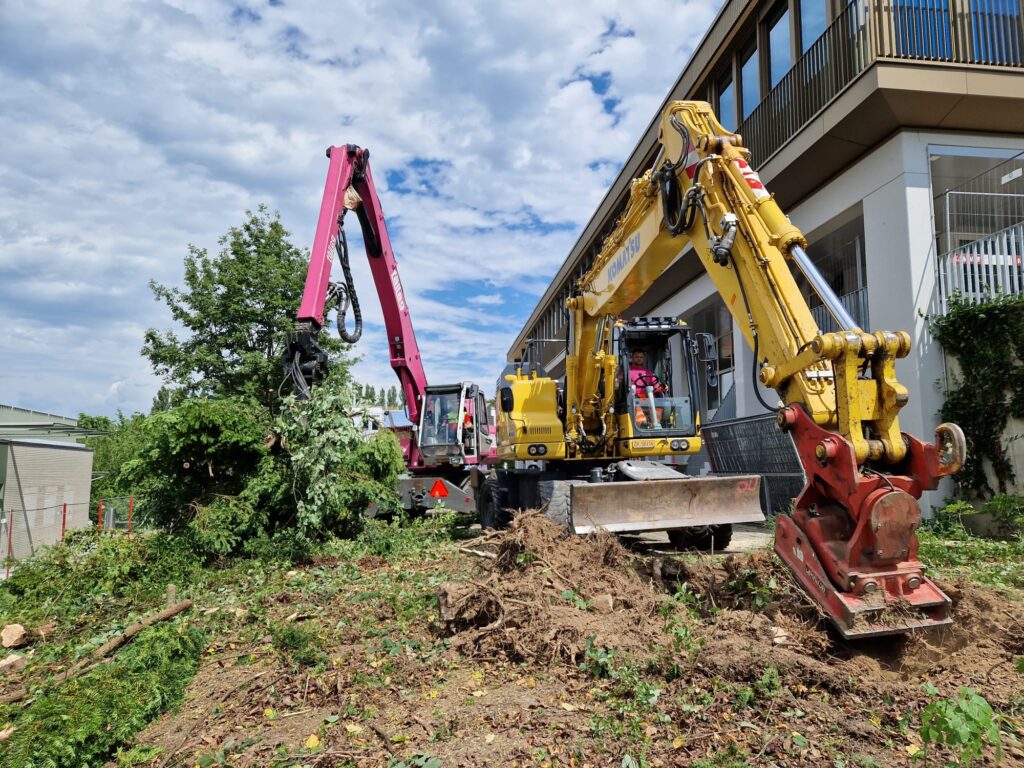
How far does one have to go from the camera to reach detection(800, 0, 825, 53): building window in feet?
40.3

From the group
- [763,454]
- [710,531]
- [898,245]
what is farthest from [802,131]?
[710,531]

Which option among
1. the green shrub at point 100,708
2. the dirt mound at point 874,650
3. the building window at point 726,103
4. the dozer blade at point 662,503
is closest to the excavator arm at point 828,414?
the dirt mound at point 874,650

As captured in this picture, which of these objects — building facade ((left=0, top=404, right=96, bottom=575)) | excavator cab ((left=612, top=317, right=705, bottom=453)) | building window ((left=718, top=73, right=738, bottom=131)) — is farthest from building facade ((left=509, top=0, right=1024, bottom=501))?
building facade ((left=0, top=404, right=96, bottom=575))

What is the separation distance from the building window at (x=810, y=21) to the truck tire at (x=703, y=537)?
9.66 m

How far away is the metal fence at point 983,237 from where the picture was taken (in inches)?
398

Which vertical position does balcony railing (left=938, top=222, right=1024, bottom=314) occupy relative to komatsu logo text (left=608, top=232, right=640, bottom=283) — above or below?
above

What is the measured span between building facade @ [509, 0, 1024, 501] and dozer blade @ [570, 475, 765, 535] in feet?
5.49

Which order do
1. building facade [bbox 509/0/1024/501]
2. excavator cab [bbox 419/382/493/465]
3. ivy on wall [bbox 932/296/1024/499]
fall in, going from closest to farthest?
1. ivy on wall [bbox 932/296/1024/499]
2. building facade [bbox 509/0/1024/501]
3. excavator cab [bbox 419/382/493/465]

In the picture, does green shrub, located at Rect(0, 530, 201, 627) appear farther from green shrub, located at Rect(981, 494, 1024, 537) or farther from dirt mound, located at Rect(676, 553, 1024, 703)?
green shrub, located at Rect(981, 494, 1024, 537)

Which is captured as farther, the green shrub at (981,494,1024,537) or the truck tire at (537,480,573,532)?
the green shrub at (981,494,1024,537)

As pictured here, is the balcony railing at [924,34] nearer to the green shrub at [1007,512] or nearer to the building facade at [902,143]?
the building facade at [902,143]

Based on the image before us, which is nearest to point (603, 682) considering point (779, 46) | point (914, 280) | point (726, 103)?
point (914, 280)

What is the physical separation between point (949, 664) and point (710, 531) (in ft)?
13.5

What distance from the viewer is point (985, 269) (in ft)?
33.8
